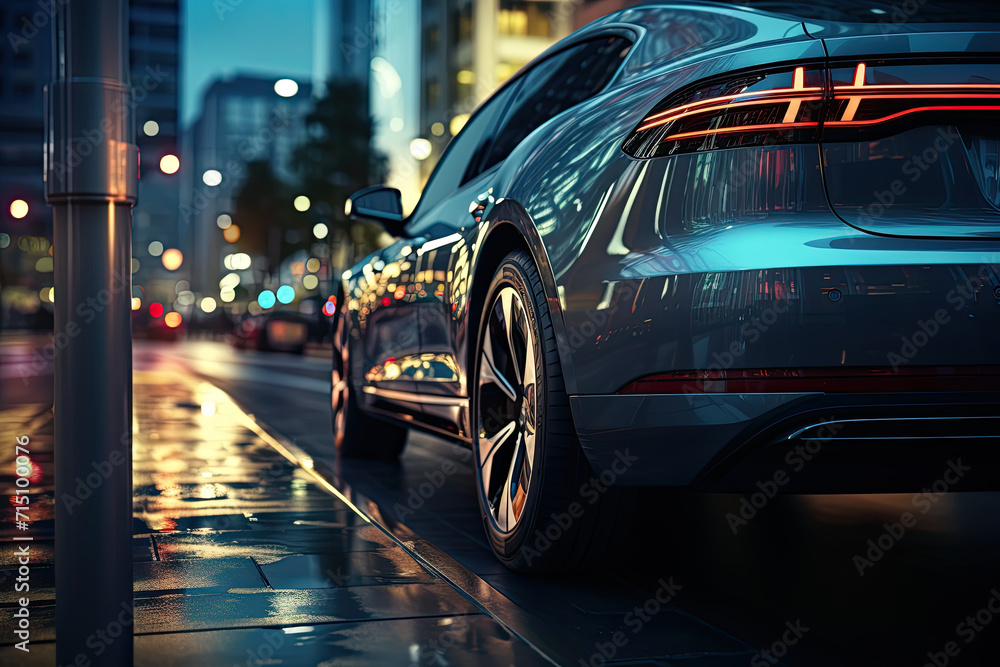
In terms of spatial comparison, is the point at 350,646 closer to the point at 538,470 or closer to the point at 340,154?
the point at 538,470

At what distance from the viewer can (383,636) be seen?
9.16 feet

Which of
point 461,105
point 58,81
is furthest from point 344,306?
point 461,105

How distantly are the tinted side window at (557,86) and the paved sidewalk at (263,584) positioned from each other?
156cm

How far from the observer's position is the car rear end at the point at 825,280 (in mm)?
2662

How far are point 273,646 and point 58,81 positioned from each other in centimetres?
131

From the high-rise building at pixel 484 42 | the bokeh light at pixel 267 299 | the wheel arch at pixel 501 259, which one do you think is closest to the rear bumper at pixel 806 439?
the wheel arch at pixel 501 259

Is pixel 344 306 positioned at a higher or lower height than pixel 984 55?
lower

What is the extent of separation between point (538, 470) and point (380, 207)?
2446mm

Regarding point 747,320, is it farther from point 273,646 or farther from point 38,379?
point 38,379

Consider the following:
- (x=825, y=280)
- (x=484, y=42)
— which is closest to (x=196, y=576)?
(x=825, y=280)

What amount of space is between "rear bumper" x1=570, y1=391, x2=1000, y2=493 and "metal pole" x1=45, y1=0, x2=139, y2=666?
1247 millimetres

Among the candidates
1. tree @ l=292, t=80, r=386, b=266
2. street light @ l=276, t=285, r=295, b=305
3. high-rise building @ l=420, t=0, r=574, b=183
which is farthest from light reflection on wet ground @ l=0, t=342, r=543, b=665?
street light @ l=276, t=285, r=295, b=305

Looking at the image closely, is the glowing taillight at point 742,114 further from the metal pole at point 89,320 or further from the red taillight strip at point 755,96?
the metal pole at point 89,320

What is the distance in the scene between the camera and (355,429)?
6402mm
